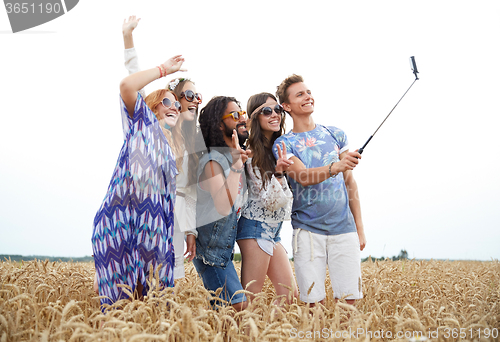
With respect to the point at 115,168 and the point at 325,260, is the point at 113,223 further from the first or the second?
the point at 325,260

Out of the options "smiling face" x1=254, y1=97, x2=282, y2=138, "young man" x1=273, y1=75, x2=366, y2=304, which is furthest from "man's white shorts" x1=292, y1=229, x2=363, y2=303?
"smiling face" x1=254, y1=97, x2=282, y2=138

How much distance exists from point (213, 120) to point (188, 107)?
0.35 metres

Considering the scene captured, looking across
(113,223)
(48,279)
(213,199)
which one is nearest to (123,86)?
(113,223)

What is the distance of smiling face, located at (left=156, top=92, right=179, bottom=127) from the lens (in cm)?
359

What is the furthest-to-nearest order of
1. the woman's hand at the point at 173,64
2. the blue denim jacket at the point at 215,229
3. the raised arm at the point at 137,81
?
the blue denim jacket at the point at 215,229 → the woman's hand at the point at 173,64 → the raised arm at the point at 137,81

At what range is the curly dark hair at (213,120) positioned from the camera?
12.7ft

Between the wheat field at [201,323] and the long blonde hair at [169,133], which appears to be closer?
the wheat field at [201,323]

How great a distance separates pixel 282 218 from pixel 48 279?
11.0ft

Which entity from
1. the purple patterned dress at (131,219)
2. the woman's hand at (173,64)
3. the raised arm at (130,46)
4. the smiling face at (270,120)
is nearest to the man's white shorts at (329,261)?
the smiling face at (270,120)

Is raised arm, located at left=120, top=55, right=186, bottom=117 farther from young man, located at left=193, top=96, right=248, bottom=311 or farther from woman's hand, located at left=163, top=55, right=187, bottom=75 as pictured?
young man, located at left=193, top=96, right=248, bottom=311

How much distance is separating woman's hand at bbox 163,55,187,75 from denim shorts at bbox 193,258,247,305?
1811mm

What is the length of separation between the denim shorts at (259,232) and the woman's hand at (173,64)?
1635 millimetres

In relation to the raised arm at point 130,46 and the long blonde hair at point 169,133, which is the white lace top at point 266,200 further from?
the raised arm at point 130,46

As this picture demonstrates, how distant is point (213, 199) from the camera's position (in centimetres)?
346
